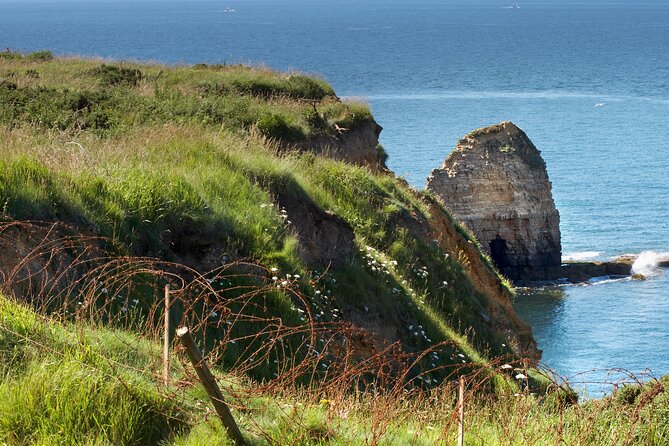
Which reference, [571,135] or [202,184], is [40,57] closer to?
[202,184]

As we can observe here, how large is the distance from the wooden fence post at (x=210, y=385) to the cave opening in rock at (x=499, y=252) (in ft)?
190

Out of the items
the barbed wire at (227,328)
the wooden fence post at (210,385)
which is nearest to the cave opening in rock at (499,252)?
the barbed wire at (227,328)

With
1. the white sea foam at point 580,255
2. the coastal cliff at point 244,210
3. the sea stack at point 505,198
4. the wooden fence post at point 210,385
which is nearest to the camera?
the wooden fence post at point 210,385

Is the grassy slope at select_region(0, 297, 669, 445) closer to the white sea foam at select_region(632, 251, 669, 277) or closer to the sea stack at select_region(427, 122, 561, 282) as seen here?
the sea stack at select_region(427, 122, 561, 282)

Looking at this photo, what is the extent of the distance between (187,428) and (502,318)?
16401 millimetres

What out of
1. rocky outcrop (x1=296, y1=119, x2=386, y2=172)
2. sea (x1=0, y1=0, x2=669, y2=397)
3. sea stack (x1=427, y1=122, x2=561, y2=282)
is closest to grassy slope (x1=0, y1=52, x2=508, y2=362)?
rocky outcrop (x1=296, y1=119, x2=386, y2=172)

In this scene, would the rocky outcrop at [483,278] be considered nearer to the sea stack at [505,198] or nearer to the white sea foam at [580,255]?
the sea stack at [505,198]

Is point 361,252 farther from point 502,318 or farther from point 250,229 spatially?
point 502,318

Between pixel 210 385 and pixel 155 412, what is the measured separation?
67cm

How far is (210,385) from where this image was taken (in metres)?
7.18

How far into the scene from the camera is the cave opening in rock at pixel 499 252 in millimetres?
64625

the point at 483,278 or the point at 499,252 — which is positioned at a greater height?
the point at 483,278

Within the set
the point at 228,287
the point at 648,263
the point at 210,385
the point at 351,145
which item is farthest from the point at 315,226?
the point at 648,263

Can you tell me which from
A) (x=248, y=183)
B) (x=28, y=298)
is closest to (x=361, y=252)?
(x=248, y=183)
